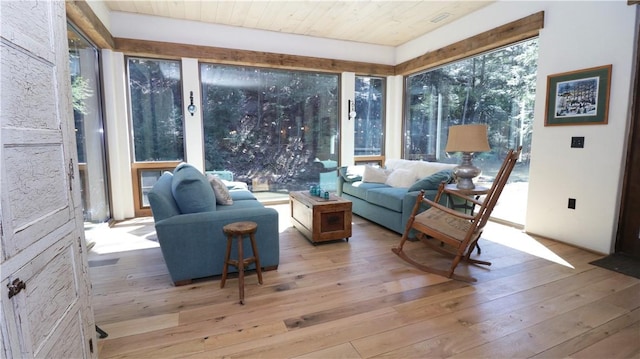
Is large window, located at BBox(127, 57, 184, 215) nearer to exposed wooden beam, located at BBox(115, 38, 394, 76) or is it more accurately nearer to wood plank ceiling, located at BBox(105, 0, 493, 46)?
exposed wooden beam, located at BBox(115, 38, 394, 76)

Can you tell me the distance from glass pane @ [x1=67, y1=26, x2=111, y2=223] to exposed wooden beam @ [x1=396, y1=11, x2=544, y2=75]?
4.66 metres

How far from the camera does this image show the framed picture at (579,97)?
9.89 feet

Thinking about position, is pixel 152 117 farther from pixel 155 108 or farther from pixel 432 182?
pixel 432 182

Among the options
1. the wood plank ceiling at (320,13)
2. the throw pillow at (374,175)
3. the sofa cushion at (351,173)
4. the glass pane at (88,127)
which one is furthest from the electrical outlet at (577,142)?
the glass pane at (88,127)

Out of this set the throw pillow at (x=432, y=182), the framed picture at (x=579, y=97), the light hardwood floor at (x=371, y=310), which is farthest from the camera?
the throw pillow at (x=432, y=182)

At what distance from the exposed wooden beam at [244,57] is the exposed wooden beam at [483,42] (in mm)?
823

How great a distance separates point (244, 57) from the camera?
191 inches

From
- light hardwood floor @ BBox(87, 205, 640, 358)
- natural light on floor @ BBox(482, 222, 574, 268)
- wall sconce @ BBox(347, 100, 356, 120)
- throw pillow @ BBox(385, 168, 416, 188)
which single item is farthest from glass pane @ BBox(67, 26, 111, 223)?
natural light on floor @ BBox(482, 222, 574, 268)

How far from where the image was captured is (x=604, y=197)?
3.06 metres

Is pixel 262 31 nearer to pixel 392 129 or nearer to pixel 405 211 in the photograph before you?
pixel 392 129

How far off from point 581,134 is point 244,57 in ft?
14.4

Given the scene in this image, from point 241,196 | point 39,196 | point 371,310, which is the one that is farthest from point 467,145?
point 39,196

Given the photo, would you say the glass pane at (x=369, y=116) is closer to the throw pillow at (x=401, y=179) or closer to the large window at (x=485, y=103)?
the large window at (x=485, y=103)

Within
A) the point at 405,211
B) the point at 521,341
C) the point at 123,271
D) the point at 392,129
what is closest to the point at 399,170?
the point at 405,211
